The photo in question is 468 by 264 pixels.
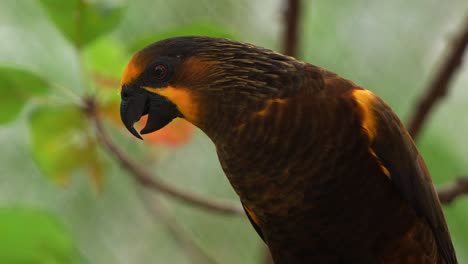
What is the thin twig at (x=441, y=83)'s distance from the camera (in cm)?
137

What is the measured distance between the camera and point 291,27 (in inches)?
54.0

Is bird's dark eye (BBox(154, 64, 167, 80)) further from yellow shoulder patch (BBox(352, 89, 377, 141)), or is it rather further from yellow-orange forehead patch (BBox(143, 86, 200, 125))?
yellow shoulder patch (BBox(352, 89, 377, 141))

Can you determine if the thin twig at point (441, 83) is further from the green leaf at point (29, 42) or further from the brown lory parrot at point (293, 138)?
the green leaf at point (29, 42)

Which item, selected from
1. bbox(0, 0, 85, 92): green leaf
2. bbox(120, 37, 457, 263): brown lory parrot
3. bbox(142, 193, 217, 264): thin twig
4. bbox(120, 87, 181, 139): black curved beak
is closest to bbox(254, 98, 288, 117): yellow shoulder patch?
bbox(120, 37, 457, 263): brown lory parrot

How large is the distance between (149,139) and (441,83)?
662 mm

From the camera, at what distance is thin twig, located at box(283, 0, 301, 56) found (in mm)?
1344

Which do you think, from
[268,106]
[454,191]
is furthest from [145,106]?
[454,191]

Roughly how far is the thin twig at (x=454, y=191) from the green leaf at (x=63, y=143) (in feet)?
2.47

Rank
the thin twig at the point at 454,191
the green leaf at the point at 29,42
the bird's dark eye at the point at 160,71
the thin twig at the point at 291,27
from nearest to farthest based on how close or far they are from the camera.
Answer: the bird's dark eye at the point at 160,71
the thin twig at the point at 454,191
the thin twig at the point at 291,27
the green leaf at the point at 29,42

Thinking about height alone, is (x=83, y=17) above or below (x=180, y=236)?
above

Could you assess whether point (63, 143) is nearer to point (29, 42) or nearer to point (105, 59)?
point (105, 59)

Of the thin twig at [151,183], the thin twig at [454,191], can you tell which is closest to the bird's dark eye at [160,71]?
the thin twig at [151,183]

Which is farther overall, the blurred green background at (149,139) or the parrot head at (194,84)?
the blurred green background at (149,139)

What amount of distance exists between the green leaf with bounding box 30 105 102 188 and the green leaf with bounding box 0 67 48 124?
0.06 meters
